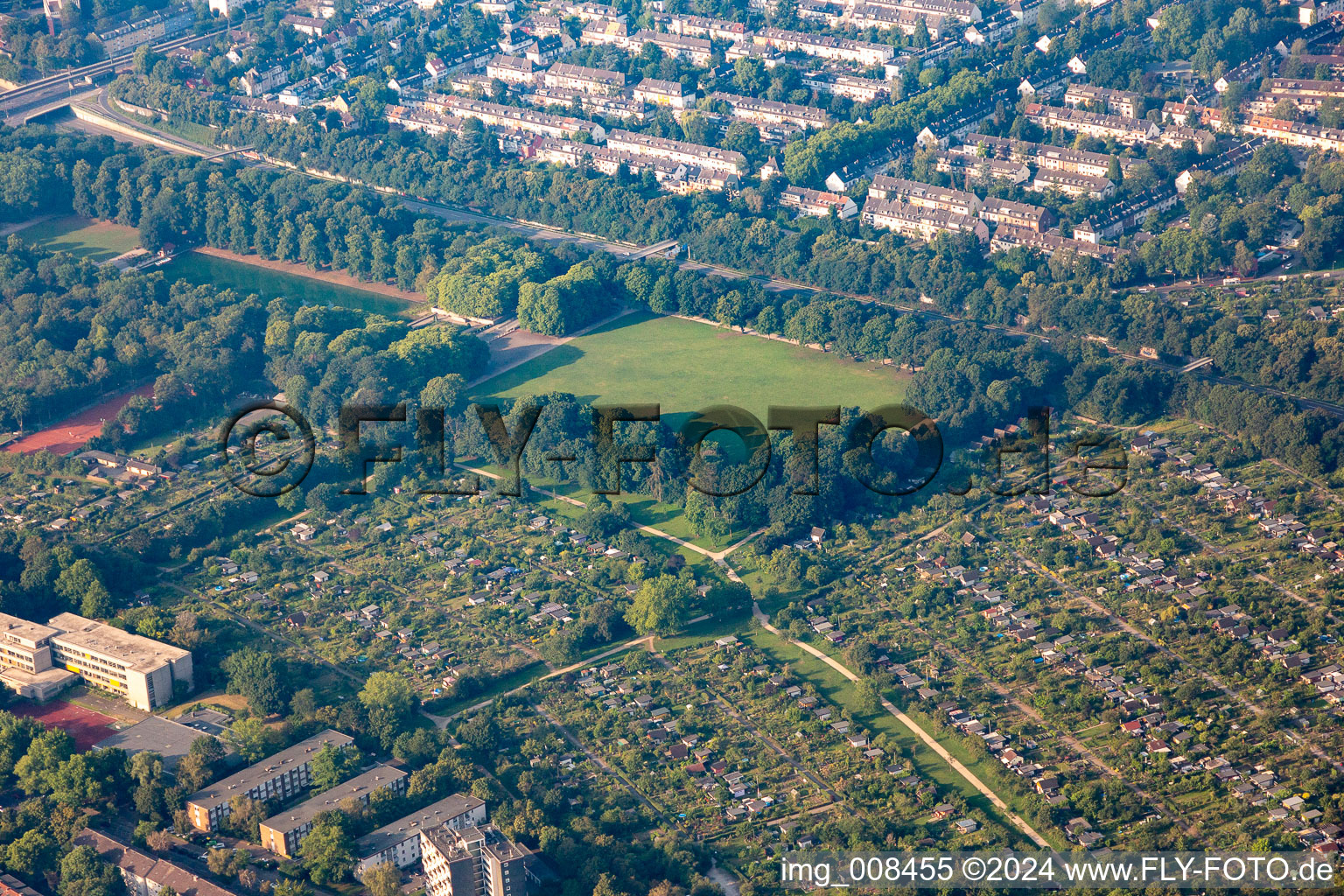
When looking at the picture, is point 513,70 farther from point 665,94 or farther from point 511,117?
point 665,94

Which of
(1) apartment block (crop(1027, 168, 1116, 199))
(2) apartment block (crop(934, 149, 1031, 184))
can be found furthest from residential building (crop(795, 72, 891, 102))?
(1) apartment block (crop(1027, 168, 1116, 199))

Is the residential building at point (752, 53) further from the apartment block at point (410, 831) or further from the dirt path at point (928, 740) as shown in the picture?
the apartment block at point (410, 831)

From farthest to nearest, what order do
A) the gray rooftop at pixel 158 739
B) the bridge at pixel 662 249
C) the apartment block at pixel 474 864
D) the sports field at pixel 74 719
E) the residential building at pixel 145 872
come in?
the bridge at pixel 662 249
the sports field at pixel 74 719
the gray rooftop at pixel 158 739
the apartment block at pixel 474 864
the residential building at pixel 145 872

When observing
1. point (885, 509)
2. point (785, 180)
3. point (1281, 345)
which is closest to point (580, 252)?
point (785, 180)

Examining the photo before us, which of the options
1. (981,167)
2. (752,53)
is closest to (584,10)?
(752,53)

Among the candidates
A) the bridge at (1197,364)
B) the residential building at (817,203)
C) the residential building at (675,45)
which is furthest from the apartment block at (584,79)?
the bridge at (1197,364)
